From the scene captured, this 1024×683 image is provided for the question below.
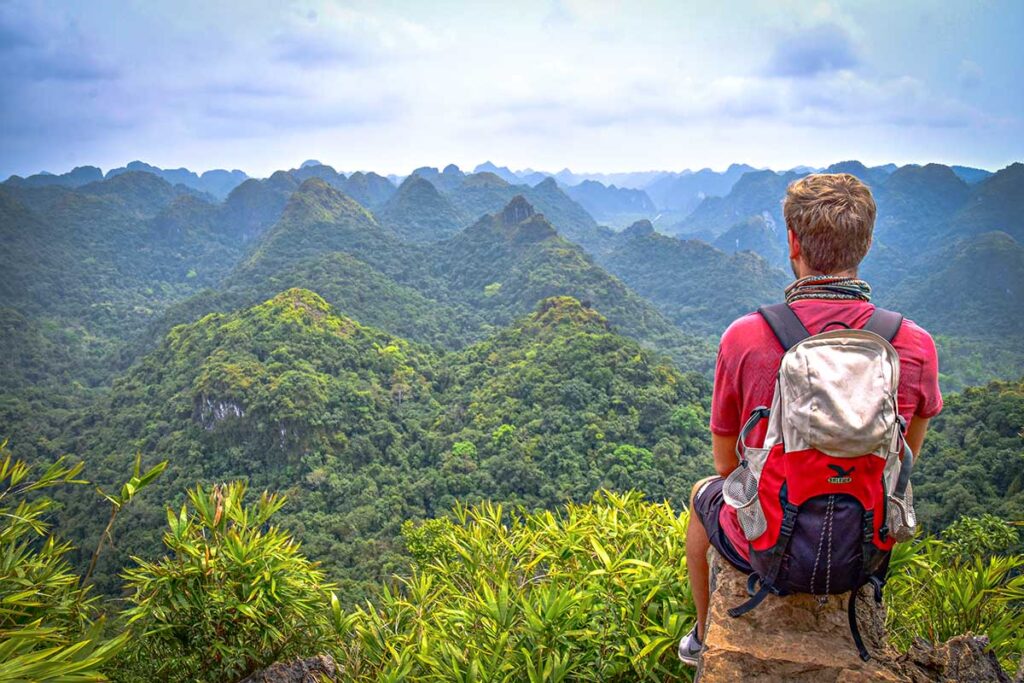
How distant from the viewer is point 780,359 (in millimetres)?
1325

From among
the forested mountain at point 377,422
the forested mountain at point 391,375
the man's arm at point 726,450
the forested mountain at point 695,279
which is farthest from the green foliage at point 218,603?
the forested mountain at point 695,279

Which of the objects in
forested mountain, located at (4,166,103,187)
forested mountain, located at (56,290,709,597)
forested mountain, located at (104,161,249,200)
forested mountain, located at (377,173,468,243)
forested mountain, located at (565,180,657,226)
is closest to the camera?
forested mountain, located at (56,290,709,597)

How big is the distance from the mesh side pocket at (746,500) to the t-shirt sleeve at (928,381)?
46 cm

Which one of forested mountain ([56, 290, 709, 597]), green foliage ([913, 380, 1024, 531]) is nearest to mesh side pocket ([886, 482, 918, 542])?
green foliage ([913, 380, 1024, 531])

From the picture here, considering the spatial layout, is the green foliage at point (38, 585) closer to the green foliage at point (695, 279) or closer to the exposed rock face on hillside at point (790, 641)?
the exposed rock face on hillside at point (790, 641)

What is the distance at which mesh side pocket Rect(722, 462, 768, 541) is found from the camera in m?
1.35

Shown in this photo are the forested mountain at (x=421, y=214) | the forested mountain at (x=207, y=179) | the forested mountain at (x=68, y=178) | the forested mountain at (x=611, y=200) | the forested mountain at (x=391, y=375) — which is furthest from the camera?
the forested mountain at (x=611, y=200)

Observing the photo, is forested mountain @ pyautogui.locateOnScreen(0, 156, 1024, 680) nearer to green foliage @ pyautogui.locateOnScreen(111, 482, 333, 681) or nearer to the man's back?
green foliage @ pyautogui.locateOnScreen(111, 482, 333, 681)

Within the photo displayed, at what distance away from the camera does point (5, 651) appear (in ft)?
4.24

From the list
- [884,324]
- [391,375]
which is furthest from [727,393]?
[391,375]

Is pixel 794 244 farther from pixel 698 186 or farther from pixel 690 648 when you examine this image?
pixel 698 186

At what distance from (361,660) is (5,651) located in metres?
1.88

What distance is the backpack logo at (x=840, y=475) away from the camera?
1257 millimetres

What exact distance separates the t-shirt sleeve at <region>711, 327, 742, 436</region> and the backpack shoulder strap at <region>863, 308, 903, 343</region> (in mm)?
305
